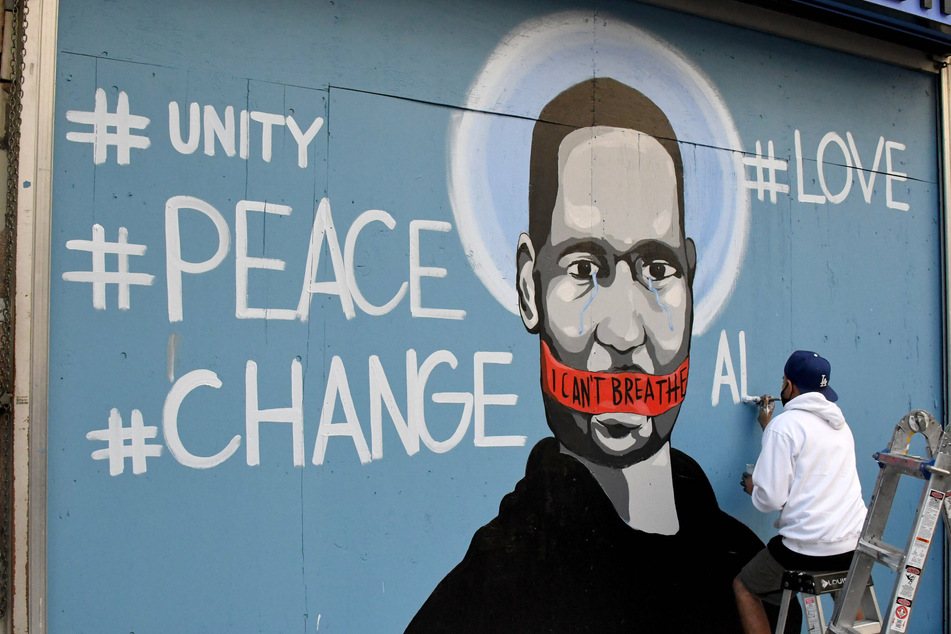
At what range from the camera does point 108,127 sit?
2848 millimetres

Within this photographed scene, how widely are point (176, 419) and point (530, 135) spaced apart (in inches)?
85.1

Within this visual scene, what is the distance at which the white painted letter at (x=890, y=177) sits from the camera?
4738 millimetres

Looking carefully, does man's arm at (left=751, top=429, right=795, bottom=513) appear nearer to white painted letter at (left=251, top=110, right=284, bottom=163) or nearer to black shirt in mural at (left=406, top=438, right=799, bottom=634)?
black shirt in mural at (left=406, top=438, right=799, bottom=634)

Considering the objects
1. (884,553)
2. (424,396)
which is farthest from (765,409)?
(424,396)

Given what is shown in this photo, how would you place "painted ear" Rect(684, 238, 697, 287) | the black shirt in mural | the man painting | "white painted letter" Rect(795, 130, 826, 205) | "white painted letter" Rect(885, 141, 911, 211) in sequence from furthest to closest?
"white painted letter" Rect(885, 141, 911, 211) → "white painted letter" Rect(795, 130, 826, 205) → "painted ear" Rect(684, 238, 697, 287) → the man painting → the black shirt in mural

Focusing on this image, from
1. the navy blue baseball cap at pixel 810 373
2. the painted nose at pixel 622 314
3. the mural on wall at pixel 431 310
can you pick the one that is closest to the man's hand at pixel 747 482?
the mural on wall at pixel 431 310

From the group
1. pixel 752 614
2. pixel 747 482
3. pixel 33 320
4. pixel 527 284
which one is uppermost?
pixel 527 284

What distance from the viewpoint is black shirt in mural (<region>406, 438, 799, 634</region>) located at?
3471mm

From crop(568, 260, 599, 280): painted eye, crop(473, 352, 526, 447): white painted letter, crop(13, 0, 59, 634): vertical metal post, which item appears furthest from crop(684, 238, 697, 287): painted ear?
crop(13, 0, 59, 634): vertical metal post

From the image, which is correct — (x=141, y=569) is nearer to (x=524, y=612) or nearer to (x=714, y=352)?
(x=524, y=612)

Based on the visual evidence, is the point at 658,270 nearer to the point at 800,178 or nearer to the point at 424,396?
the point at 800,178

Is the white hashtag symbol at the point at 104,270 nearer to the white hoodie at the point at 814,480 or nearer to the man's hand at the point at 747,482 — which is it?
the white hoodie at the point at 814,480

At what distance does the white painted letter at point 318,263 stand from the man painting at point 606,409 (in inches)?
36.0

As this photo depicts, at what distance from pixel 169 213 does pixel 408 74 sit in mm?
1284
